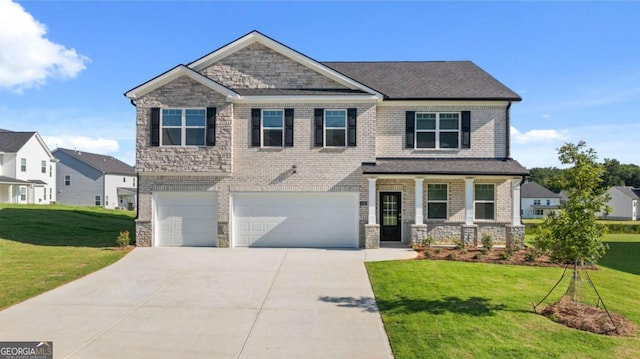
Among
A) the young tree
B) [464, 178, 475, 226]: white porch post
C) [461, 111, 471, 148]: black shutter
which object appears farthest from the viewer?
[461, 111, 471, 148]: black shutter

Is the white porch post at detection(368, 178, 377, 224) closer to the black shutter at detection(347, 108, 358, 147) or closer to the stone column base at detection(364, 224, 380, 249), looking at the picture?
the stone column base at detection(364, 224, 380, 249)

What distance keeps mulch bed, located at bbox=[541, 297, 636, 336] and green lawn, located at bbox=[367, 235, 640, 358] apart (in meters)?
0.25

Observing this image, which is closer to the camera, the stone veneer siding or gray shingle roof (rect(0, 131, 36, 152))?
the stone veneer siding

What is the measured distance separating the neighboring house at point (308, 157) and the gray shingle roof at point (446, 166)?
76 mm

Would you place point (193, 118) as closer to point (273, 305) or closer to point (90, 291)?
point (90, 291)

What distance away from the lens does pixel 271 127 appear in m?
16.0

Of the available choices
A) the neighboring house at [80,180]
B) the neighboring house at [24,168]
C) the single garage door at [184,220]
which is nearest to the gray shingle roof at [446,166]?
the single garage door at [184,220]

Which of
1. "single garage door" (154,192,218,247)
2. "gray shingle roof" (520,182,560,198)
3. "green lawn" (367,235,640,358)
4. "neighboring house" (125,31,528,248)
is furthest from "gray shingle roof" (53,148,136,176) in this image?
"gray shingle roof" (520,182,560,198)

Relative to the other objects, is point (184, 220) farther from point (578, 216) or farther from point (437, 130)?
point (578, 216)

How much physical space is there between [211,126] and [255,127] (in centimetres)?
178

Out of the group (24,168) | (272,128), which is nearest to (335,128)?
(272,128)

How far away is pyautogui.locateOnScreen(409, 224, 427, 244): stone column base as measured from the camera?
50.7 ft

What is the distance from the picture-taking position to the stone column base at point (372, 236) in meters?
15.1

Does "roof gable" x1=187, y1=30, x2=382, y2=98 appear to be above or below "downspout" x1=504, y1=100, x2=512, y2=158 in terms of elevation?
above
